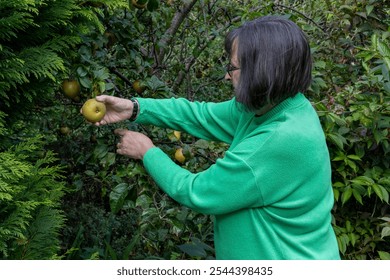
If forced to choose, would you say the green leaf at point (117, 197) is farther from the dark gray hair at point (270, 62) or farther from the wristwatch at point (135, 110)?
the dark gray hair at point (270, 62)

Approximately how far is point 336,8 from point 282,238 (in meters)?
2.31

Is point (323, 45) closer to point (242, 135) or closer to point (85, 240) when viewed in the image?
point (242, 135)

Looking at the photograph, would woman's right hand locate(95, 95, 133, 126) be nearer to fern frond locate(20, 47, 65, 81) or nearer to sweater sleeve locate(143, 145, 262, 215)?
fern frond locate(20, 47, 65, 81)

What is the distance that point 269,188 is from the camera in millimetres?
1617

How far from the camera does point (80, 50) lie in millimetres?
2076

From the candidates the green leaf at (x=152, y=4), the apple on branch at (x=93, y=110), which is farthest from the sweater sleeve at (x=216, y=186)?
the green leaf at (x=152, y=4)

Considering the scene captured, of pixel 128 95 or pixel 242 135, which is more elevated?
pixel 242 135

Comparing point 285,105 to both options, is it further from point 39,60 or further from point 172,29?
point 172,29

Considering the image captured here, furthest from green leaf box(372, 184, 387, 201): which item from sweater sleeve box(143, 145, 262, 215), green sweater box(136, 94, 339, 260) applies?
sweater sleeve box(143, 145, 262, 215)

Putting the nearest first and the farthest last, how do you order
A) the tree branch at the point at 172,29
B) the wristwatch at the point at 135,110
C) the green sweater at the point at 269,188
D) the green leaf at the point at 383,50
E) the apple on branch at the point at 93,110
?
1. the green sweater at the point at 269,188
2. the apple on branch at the point at 93,110
3. the wristwatch at the point at 135,110
4. the green leaf at the point at 383,50
5. the tree branch at the point at 172,29

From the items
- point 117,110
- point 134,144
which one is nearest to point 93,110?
point 117,110

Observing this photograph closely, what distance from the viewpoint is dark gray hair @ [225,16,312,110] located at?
165 cm

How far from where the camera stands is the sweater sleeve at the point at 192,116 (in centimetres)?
212
